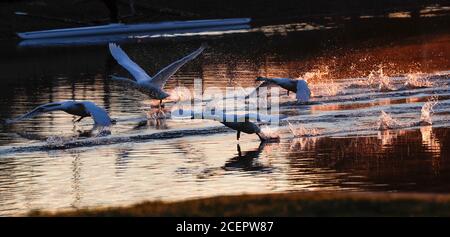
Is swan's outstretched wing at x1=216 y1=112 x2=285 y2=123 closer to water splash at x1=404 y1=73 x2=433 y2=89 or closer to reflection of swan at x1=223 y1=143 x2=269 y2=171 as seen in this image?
reflection of swan at x1=223 y1=143 x2=269 y2=171

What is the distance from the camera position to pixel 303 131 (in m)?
18.0

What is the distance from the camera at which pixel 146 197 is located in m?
13.2

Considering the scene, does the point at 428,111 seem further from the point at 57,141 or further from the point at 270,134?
the point at 57,141

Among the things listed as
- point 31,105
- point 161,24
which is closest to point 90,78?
point 31,105

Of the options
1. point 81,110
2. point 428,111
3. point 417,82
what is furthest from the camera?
point 417,82

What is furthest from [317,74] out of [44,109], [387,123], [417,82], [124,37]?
[124,37]

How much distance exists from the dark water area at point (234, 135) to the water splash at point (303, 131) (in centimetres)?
3

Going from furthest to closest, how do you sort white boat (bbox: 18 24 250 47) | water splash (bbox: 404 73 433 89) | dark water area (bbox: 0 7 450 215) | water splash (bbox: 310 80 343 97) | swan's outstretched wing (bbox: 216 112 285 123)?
white boat (bbox: 18 24 250 47) → water splash (bbox: 404 73 433 89) → water splash (bbox: 310 80 343 97) → swan's outstretched wing (bbox: 216 112 285 123) → dark water area (bbox: 0 7 450 215)

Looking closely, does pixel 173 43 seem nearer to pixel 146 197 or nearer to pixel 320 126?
pixel 320 126

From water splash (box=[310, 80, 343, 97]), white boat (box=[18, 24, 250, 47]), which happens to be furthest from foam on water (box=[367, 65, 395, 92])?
white boat (box=[18, 24, 250, 47])

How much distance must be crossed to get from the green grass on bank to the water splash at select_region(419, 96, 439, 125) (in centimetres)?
832

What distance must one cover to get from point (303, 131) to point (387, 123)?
4.68 feet

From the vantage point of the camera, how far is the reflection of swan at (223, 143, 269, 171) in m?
15.0

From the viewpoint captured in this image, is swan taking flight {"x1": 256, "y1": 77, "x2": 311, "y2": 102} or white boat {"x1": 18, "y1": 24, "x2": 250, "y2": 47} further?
white boat {"x1": 18, "y1": 24, "x2": 250, "y2": 47}
